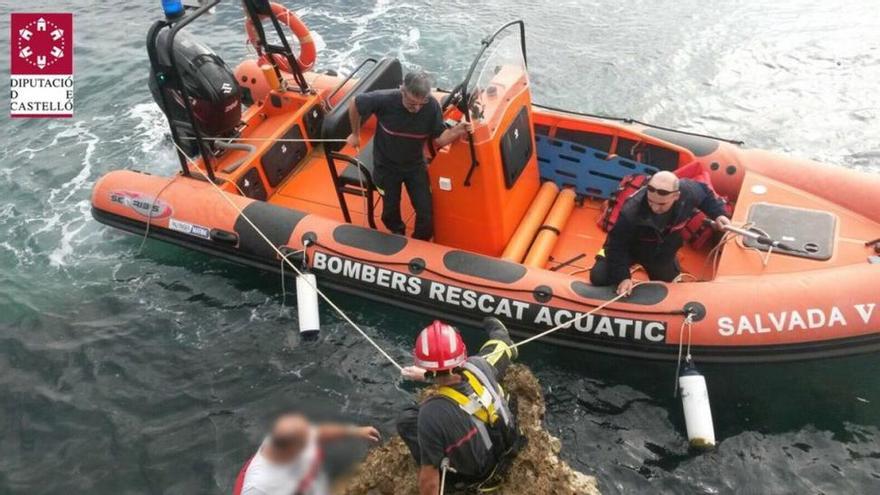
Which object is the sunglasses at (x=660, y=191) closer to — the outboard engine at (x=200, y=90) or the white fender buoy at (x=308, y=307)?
the white fender buoy at (x=308, y=307)

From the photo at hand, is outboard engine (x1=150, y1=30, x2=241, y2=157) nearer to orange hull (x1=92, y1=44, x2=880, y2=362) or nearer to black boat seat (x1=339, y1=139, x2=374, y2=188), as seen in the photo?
orange hull (x1=92, y1=44, x2=880, y2=362)

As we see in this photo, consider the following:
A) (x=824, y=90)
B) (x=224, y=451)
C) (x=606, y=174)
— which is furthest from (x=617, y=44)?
(x=224, y=451)

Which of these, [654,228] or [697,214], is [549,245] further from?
[654,228]

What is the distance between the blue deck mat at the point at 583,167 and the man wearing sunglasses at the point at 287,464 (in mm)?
3711

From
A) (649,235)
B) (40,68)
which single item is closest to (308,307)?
(649,235)

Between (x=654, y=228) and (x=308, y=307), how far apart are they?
2539mm

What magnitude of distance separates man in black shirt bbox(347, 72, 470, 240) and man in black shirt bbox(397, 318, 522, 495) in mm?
1861

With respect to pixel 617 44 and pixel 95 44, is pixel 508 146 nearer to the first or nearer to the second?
pixel 617 44

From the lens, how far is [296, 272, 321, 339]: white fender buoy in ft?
17.5

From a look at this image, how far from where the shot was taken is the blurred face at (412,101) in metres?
4.67

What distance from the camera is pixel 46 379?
5.64 m

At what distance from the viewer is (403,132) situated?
5023 mm

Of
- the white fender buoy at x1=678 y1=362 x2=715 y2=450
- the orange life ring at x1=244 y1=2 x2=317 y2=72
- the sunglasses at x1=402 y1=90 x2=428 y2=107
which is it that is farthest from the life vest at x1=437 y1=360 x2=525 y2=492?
the orange life ring at x1=244 y1=2 x2=317 y2=72

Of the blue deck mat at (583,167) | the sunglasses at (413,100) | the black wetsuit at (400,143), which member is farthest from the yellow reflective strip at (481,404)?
the blue deck mat at (583,167)
